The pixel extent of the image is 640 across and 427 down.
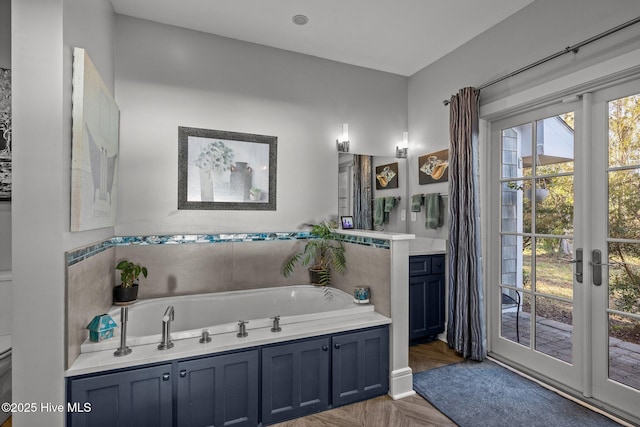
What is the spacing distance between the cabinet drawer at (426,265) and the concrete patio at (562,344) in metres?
0.65

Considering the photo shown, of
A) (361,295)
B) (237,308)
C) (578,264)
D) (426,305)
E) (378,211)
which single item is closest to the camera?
(578,264)

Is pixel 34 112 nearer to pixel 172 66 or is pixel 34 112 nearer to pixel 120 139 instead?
pixel 120 139

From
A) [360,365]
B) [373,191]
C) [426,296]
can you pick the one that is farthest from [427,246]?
[360,365]

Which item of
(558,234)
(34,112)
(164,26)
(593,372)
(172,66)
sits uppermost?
(164,26)

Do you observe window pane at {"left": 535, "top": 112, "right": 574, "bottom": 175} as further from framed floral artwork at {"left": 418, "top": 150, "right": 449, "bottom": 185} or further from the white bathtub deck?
the white bathtub deck

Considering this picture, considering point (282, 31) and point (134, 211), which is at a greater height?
point (282, 31)

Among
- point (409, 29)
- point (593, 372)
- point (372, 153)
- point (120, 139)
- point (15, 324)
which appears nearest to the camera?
point (15, 324)

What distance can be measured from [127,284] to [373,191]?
2.39m

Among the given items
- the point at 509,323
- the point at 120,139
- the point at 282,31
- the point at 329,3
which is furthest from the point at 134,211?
the point at 509,323

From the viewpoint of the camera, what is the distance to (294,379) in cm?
203

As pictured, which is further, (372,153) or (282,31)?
(372,153)

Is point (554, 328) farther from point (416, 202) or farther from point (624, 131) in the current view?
point (416, 202)

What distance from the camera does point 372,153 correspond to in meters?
3.61

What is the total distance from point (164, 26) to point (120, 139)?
102 centimetres
